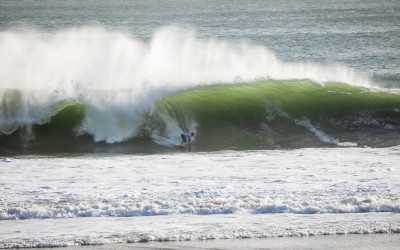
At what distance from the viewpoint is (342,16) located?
189ft

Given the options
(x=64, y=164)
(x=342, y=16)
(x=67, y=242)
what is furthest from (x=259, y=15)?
(x=67, y=242)

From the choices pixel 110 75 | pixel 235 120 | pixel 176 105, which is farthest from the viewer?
pixel 110 75

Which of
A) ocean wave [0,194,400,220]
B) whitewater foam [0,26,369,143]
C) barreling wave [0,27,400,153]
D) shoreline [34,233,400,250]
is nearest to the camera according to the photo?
shoreline [34,233,400,250]

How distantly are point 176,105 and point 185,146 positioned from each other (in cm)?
275

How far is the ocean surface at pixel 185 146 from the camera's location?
777 centimetres

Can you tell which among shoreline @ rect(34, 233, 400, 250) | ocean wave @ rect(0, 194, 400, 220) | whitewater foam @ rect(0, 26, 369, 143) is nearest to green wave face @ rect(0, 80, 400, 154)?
whitewater foam @ rect(0, 26, 369, 143)

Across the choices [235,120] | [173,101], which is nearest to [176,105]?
[173,101]

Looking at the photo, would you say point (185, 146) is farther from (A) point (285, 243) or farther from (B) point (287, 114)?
(A) point (285, 243)

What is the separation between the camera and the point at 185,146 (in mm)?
13273

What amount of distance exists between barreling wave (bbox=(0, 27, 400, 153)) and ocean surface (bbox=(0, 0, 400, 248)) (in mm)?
51

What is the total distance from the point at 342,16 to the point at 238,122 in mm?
45827

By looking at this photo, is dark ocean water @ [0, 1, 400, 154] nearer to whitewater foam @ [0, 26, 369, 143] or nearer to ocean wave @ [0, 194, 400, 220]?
whitewater foam @ [0, 26, 369, 143]

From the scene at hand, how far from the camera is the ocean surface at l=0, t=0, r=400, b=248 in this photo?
7.77 m

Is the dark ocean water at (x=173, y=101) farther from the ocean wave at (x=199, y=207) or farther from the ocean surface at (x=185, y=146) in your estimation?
the ocean wave at (x=199, y=207)
